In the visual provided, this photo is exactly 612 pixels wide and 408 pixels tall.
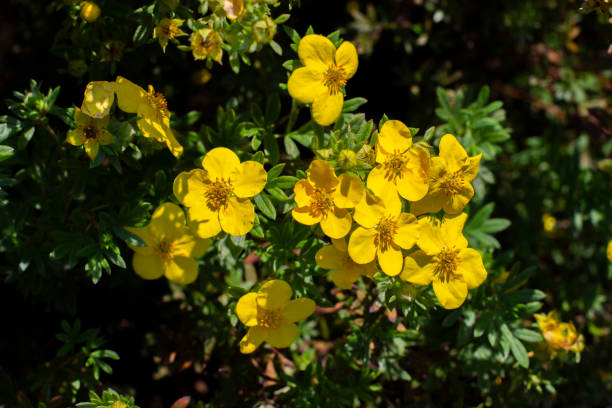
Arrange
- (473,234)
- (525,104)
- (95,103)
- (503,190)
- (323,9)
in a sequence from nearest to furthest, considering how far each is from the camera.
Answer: (95,103) → (473,234) → (323,9) → (503,190) → (525,104)

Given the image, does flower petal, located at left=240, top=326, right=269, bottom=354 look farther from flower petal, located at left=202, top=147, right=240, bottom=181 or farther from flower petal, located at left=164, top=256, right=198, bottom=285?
flower petal, located at left=202, top=147, right=240, bottom=181

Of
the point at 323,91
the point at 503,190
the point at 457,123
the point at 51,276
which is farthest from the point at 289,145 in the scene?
the point at 503,190

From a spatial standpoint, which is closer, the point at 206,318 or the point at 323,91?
the point at 323,91

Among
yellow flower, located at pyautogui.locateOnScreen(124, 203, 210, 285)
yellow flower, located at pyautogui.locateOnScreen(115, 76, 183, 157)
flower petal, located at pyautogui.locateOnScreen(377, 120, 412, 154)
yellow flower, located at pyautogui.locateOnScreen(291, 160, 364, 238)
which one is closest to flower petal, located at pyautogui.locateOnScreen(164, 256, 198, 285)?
yellow flower, located at pyautogui.locateOnScreen(124, 203, 210, 285)

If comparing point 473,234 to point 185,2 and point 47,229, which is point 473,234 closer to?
point 185,2

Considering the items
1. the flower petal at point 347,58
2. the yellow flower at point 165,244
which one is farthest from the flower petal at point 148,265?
the flower petal at point 347,58

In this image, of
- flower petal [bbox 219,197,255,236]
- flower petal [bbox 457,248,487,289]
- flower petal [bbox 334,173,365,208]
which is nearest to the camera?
flower petal [bbox 334,173,365,208]

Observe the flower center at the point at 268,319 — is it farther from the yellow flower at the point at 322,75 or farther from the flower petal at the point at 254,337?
the yellow flower at the point at 322,75
